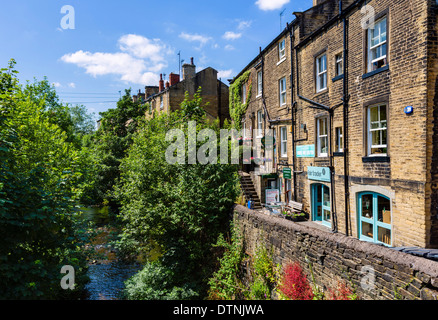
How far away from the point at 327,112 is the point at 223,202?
683 cm

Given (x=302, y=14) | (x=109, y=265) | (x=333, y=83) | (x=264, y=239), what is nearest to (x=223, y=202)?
(x=264, y=239)

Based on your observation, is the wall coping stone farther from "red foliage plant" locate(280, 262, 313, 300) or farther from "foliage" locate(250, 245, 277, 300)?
"foliage" locate(250, 245, 277, 300)

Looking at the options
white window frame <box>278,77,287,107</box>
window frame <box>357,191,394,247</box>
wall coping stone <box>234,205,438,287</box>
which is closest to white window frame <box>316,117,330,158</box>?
window frame <box>357,191,394,247</box>

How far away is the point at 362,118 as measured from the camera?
1145 centimetres

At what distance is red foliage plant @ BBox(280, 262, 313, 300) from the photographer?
25.8 feet

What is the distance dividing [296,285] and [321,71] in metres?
11.1

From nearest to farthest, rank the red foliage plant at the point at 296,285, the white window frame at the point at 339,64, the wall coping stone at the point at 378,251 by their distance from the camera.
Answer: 1. the wall coping stone at the point at 378,251
2. the red foliage plant at the point at 296,285
3. the white window frame at the point at 339,64

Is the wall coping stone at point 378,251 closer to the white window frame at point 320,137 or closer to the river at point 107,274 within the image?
the white window frame at point 320,137

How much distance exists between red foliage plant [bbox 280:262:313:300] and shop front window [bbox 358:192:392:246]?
3.96 m

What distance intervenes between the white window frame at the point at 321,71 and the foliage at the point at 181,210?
6241 mm

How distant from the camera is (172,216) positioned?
43.8 ft

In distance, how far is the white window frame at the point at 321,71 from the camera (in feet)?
47.1

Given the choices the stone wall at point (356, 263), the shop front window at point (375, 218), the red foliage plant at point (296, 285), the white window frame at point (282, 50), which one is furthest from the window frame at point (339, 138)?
the white window frame at point (282, 50)

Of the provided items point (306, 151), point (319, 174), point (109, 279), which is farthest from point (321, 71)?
point (109, 279)
